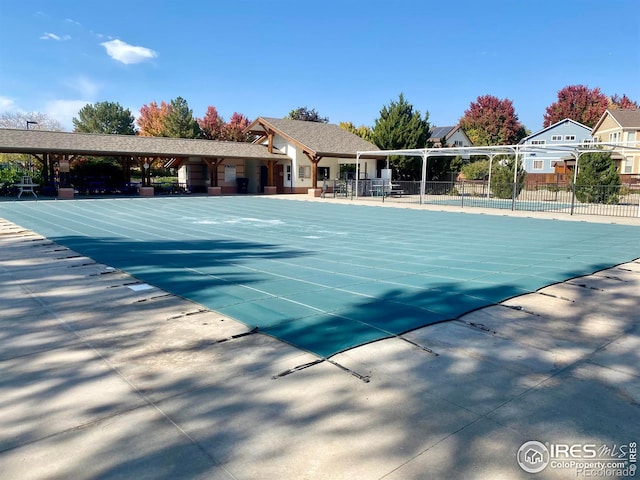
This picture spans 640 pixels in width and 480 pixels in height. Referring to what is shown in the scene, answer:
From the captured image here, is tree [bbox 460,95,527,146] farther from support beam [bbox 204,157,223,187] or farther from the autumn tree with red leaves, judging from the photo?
support beam [bbox 204,157,223,187]

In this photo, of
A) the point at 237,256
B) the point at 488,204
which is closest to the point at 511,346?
the point at 237,256

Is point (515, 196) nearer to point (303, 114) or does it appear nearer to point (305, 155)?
point (305, 155)

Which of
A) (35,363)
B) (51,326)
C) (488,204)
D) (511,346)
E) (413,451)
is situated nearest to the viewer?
(413,451)

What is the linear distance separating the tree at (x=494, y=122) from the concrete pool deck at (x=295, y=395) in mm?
62954

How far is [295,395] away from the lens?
306 cm

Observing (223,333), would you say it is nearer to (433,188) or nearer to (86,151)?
(86,151)

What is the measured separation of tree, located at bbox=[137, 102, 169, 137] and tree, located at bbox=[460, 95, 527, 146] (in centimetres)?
3967

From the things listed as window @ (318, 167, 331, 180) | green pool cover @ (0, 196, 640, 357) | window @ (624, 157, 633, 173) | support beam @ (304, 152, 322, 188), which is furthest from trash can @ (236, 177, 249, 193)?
window @ (624, 157, 633, 173)

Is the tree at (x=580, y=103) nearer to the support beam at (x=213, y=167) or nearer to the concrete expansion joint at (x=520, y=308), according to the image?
the support beam at (x=213, y=167)

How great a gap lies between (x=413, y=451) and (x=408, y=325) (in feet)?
6.68

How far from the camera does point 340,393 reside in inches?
121

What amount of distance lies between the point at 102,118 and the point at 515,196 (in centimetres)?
5111

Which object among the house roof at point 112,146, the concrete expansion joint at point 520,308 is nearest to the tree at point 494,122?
the house roof at point 112,146

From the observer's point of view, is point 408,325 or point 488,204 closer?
point 408,325
